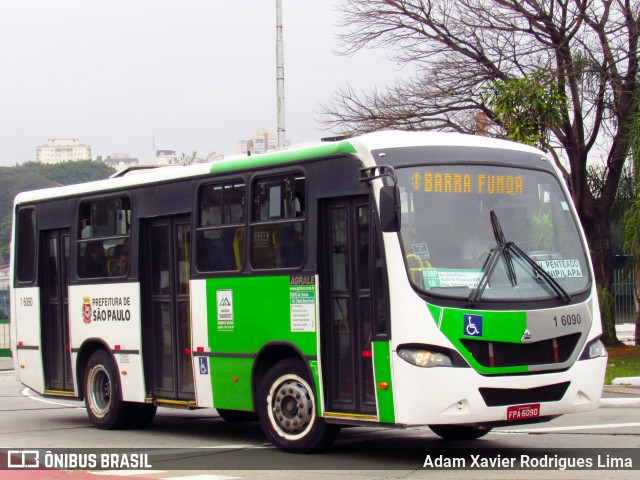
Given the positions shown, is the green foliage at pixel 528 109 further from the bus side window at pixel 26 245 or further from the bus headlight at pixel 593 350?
the bus headlight at pixel 593 350

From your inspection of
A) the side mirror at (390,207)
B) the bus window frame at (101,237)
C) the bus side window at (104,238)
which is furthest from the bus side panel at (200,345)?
the side mirror at (390,207)

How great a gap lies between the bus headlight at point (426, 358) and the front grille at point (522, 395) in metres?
0.39

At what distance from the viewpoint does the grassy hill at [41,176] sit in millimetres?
82312

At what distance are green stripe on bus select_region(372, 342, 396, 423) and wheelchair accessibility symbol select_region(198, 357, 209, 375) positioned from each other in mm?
2769

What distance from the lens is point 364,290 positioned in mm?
10359

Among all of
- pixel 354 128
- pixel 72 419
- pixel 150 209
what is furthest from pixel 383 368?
pixel 354 128

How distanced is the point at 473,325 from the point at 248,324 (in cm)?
282

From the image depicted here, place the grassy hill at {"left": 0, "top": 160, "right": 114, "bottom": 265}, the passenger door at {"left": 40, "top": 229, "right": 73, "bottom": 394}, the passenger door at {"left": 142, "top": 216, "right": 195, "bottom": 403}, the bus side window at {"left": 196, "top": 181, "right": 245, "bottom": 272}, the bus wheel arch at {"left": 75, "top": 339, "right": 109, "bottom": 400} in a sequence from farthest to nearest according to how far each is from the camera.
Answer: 1. the grassy hill at {"left": 0, "top": 160, "right": 114, "bottom": 265}
2. the passenger door at {"left": 40, "top": 229, "right": 73, "bottom": 394}
3. the bus wheel arch at {"left": 75, "top": 339, "right": 109, "bottom": 400}
4. the passenger door at {"left": 142, "top": 216, "right": 195, "bottom": 403}
5. the bus side window at {"left": 196, "top": 181, "right": 245, "bottom": 272}

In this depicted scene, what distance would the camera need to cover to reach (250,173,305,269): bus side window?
11.1 m

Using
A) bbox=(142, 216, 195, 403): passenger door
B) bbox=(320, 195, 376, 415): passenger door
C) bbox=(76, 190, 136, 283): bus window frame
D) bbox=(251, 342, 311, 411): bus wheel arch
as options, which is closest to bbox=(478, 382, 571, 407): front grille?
bbox=(320, 195, 376, 415): passenger door

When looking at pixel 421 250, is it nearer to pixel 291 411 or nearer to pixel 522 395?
pixel 522 395

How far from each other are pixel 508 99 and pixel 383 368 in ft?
45.6

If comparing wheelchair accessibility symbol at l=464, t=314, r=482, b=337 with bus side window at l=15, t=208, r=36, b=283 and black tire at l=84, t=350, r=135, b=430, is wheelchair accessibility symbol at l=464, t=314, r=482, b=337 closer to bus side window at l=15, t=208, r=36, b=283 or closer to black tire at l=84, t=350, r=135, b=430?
black tire at l=84, t=350, r=135, b=430

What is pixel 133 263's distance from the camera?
1348cm
